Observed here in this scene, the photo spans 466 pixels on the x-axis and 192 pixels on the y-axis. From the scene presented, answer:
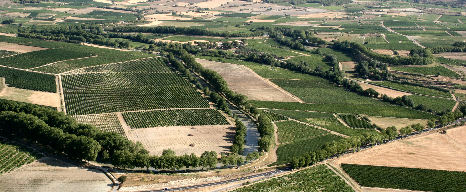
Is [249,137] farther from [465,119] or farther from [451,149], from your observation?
[465,119]

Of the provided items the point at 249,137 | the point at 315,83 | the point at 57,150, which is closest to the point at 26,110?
the point at 57,150

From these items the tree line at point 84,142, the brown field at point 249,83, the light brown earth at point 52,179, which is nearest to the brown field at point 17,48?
the brown field at point 249,83

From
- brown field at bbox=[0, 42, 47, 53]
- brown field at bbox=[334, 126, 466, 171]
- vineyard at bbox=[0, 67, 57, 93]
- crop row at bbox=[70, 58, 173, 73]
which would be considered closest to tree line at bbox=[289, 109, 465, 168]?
brown field at bbox=[334, 126, 466, 171]

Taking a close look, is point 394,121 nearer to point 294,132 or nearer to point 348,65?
point 294,132

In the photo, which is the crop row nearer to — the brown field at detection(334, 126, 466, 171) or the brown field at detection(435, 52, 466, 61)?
the brown field at detection(334, 126, 466, 171)

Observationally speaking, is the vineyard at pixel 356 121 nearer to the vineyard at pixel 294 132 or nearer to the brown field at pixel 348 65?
the vineyard at pixel 294 132
